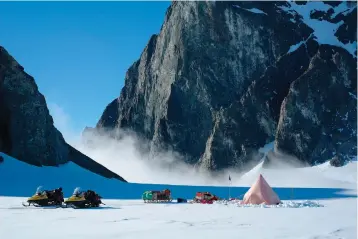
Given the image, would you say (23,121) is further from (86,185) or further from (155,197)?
(155,197)

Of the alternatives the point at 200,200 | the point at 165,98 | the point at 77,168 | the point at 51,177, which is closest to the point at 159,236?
the point at 200,200

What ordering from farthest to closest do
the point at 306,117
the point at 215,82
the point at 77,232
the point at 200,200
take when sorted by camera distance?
1. the point at 215,82
2. the point at 306,117
3. the point at 200,200
4. the point at 77,232

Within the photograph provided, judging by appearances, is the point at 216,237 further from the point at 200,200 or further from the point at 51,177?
the point at 51,177

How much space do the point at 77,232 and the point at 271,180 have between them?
108452mm

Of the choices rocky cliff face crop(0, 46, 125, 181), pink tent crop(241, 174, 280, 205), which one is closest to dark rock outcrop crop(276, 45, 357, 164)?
rocky cliff face crop(0, 46, 125, 181)

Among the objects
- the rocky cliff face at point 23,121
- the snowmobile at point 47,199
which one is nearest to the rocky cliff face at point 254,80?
the rocky cliff face at point 23,121

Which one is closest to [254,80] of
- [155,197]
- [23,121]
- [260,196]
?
[23,121]

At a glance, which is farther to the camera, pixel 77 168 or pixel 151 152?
pixel 151 152

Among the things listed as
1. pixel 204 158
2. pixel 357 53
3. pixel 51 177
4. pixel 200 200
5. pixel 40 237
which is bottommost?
pixel 40 237

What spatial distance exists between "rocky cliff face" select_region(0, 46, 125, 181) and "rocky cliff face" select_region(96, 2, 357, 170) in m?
81.3

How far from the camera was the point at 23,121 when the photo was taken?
8181 centimetres

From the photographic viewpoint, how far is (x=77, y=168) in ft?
274

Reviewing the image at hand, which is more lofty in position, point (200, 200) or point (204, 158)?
point (204, 158)

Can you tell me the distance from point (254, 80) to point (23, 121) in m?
102
